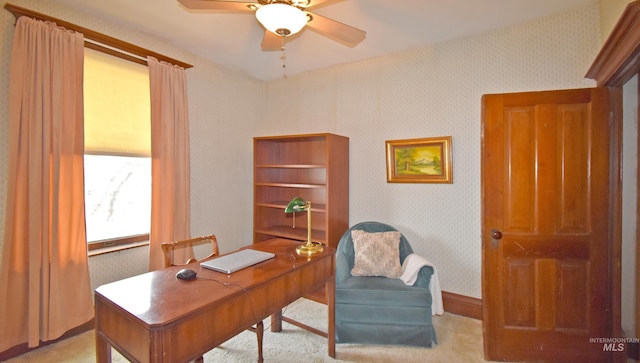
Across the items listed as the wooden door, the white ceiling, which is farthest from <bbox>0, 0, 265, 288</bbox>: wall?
the wooden door

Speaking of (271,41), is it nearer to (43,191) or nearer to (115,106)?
(115,106)

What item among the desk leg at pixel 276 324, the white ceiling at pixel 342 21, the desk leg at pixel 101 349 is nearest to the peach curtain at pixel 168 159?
the white ceiling at pixel 342 21

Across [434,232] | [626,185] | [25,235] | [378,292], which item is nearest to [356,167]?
[434,232]

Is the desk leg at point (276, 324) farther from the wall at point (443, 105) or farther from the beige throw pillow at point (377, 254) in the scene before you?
the wall at point (443, 105)

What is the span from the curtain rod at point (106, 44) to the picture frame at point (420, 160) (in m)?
2.47

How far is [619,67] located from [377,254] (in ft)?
6.99

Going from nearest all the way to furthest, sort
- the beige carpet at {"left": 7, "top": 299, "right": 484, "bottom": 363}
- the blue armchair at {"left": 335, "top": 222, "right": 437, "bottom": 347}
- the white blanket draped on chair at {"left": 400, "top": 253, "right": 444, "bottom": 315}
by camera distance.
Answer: the beige carpet at {"left": 7, "top": 299, "right": 484, "bottom": 363}
the blue armchair at {"left": 335, "top": 222, "right": 437, "bottom": 347}
the white blanket draped on chair at {"left": 400, "top": 253, "right": 444, "bottom": 315}

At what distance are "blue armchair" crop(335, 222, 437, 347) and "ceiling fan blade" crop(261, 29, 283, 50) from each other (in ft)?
6.55

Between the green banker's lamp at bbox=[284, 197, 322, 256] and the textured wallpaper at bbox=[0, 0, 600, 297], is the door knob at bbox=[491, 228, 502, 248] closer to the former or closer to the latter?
the textured wallpaper at bbox=[0, 0, 600, 297]

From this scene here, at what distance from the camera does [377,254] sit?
2711 mm

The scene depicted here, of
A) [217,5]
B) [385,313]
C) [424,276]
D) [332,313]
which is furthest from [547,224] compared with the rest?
[217,5]

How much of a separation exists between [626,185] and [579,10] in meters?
1.47

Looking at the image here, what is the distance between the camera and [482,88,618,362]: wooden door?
81.4 inches

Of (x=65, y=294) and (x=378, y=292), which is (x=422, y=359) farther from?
(x=65, y=294)
